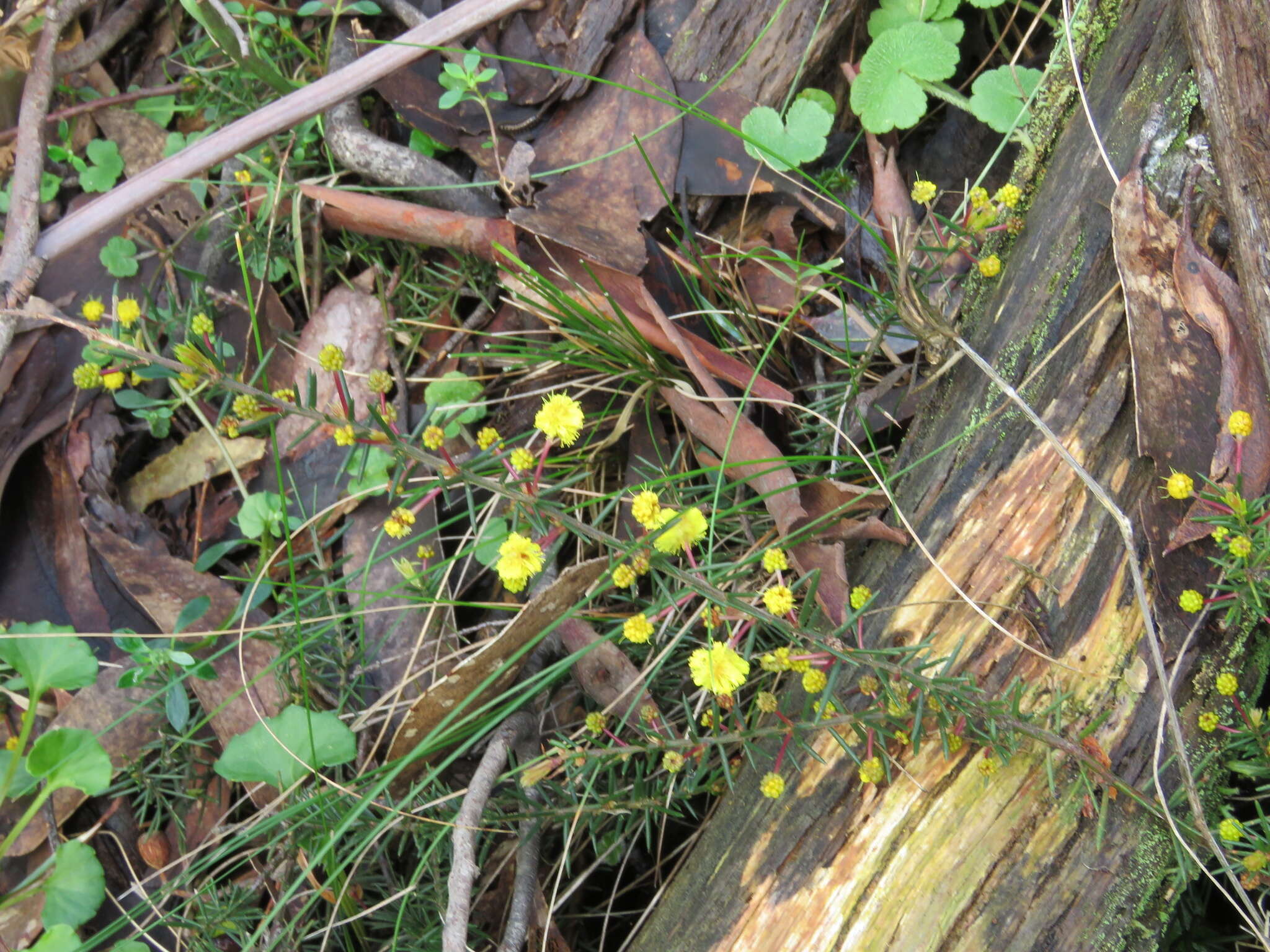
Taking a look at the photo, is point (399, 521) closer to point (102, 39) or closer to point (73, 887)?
point (73, 887)

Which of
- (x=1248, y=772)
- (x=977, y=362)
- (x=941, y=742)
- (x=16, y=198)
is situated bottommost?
(x=16, y=198)

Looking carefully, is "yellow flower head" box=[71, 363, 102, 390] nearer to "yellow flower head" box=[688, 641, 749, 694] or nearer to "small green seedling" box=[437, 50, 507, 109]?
"small green seedling" box=[437, 50, 507, 109]

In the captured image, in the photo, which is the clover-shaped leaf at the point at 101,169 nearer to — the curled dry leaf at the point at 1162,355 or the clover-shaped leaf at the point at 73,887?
the clover-shaped leaf at the point at 73,887

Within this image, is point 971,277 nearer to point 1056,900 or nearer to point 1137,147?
point 1137,147

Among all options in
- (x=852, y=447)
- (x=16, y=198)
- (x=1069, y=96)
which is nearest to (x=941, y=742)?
(x=852, y=447)

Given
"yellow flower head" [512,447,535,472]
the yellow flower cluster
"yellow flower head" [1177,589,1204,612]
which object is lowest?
the yellow flower cluster

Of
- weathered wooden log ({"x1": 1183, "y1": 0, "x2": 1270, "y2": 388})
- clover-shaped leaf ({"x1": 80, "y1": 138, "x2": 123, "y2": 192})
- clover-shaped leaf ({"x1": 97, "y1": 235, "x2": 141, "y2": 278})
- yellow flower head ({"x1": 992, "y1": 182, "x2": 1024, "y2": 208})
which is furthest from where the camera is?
clover-shaped leaf ({"x1": 80, "y1": 138, "x2": 123, "y2": 192})

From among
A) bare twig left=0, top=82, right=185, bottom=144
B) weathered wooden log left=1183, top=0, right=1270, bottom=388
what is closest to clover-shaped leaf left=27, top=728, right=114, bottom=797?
bare twig left=0, top=82, right=185, bottom=144

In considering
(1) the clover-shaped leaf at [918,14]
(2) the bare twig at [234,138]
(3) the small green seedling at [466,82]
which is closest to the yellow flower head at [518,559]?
(3) the small green seedling at [466,82]
